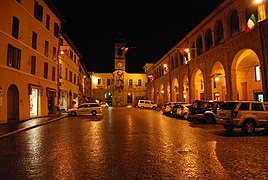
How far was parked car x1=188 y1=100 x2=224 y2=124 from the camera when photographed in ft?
53.5

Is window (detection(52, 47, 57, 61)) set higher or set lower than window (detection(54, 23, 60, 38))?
lower

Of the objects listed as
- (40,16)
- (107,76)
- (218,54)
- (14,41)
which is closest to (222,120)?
(218,54)

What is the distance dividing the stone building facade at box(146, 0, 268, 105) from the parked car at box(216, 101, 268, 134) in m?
7.53

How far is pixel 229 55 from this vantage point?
73.4 ft

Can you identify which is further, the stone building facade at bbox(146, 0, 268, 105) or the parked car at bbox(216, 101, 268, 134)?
the stone building facade at bbox(146, 0, 268, 105)

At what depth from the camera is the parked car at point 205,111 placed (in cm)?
1630

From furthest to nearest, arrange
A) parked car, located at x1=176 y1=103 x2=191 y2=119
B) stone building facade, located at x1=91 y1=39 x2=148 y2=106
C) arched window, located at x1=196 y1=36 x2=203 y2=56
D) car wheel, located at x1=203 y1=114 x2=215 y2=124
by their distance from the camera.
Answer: stone building facade, located at x1=91 y1=39 x2=148 y2=106
arched window, located at x1=196 y1=36 x2=203 y2=56
parked car, located at x1=176 y1=103 x2=191 y2=119
car wheel, located at x1=203 y1=114 x2=215 y2=124

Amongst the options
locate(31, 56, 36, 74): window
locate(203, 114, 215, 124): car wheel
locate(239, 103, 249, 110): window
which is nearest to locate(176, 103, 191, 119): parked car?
locate(203, 114, 215, 124): car wheel

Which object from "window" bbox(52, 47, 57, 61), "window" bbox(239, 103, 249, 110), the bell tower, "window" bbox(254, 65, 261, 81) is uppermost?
the bell tower

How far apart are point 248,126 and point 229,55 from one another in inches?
527

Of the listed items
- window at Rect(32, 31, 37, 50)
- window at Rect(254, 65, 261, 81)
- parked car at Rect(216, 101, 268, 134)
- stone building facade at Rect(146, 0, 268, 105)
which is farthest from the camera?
window at Rect(254, 65, 261, 81)

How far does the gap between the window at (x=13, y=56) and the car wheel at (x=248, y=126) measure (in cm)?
1781

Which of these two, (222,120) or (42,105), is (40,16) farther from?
(222,120)

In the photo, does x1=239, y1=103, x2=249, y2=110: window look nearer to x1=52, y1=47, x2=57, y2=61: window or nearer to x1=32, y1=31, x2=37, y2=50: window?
x1=32, y1=31, x2=37, y2=50: window
